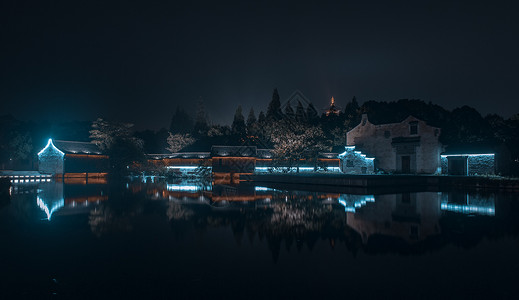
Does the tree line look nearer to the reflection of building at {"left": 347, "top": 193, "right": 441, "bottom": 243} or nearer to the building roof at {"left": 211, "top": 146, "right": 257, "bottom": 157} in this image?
the building roof at {"left": 211, "top": 146, "right": 257, "bottom": 157}

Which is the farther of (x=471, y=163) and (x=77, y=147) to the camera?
(x=77, y=147)

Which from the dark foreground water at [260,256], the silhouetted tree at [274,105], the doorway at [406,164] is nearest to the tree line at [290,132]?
the silhouetted tree at [274,105]

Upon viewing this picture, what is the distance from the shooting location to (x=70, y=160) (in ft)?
169

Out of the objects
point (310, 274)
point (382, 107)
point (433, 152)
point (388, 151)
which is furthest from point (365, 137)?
point (310, 274)

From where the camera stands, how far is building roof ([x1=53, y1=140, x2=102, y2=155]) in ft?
169

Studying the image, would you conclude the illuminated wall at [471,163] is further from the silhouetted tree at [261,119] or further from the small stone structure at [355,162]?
the silhouetted tree at [261,119]

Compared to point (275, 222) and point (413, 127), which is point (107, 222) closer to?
point (275, 222)

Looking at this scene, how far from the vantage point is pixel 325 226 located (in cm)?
1029

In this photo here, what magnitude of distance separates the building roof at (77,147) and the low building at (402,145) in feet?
134

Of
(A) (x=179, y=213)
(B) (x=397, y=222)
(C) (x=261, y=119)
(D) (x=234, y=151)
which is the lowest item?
(A) (x=179, y=213)

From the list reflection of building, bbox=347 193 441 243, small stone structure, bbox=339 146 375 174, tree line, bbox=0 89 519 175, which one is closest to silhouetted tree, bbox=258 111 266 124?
tree line, bbox=0 89 519 175

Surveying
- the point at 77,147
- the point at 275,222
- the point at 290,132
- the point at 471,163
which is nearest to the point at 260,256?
the point at 275,222

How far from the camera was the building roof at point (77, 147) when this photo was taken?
51.6 metres

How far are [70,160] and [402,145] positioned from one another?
47.5m
